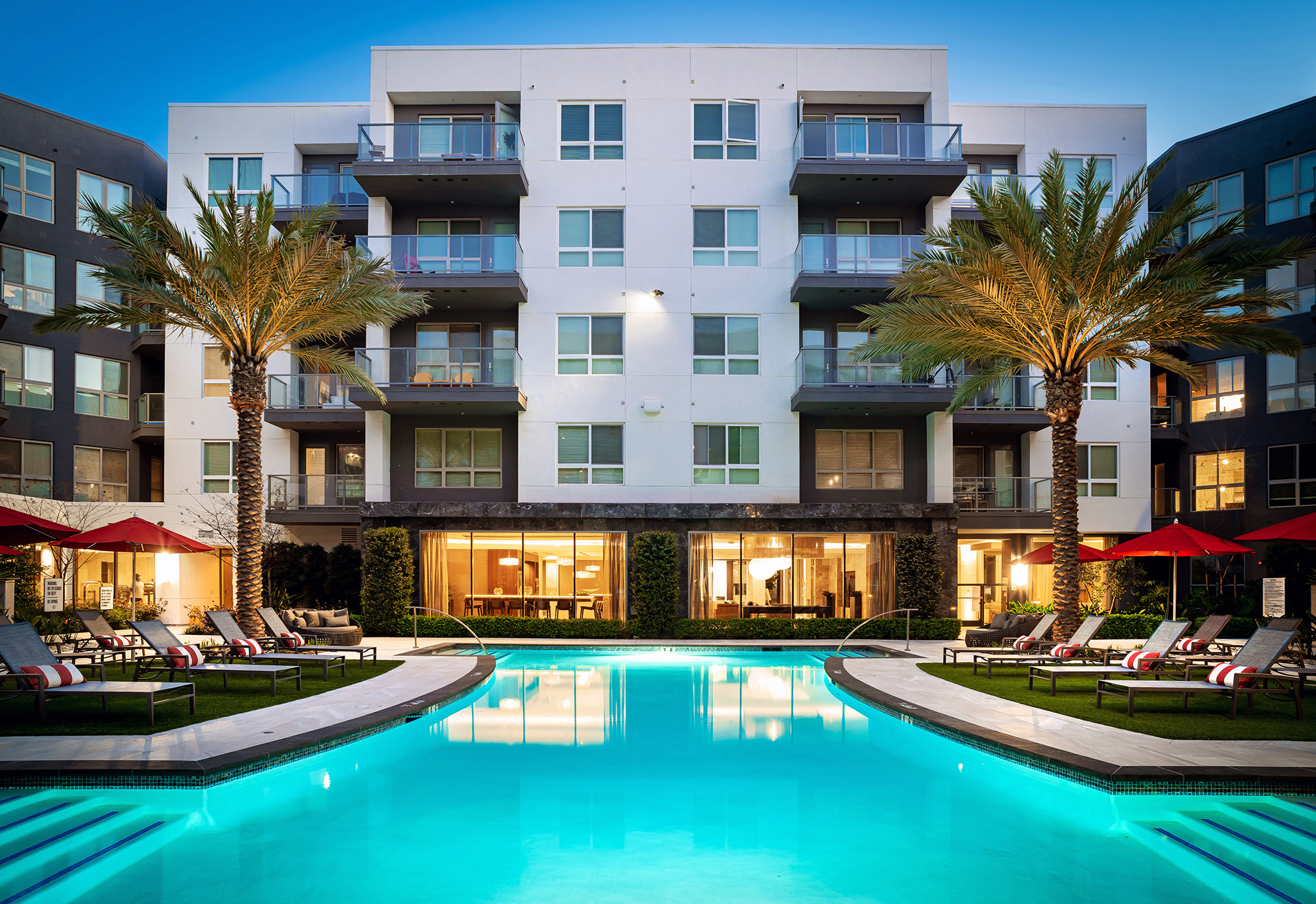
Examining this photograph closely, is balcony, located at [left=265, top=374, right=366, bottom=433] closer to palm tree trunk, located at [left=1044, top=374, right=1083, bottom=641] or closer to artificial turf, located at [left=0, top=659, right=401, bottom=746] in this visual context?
artificial turf, located at [left=0, top=659, right=401, bottom=746]

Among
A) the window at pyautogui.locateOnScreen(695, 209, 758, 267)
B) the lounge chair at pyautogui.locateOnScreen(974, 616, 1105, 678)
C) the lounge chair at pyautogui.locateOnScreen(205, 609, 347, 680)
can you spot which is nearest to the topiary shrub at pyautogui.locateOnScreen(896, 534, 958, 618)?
the lounge chair at pyautogui.locateOnScreen(974, 616, 1105, 678)

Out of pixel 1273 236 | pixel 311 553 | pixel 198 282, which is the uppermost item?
pixel 1273 236

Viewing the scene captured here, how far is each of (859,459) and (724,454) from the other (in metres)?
3.74

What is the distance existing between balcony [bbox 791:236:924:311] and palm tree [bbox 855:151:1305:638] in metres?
5.54

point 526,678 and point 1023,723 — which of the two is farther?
point 526,678

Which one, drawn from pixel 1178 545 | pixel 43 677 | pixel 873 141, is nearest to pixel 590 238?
pixel 873 141

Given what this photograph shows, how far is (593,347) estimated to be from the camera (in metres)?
24.2

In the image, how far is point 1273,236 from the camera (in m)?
25.9

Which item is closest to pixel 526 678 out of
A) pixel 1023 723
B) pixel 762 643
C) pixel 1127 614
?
pixel 762 643

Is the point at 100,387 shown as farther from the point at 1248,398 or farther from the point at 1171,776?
the point at 1248,398

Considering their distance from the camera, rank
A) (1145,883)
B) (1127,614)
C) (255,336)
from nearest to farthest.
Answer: (1145,883)
(255,336)
(1127,614)

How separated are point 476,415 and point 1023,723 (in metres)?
17.4

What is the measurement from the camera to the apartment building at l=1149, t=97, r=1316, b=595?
83.8ft

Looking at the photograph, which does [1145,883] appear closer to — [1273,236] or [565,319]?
[565,319]
